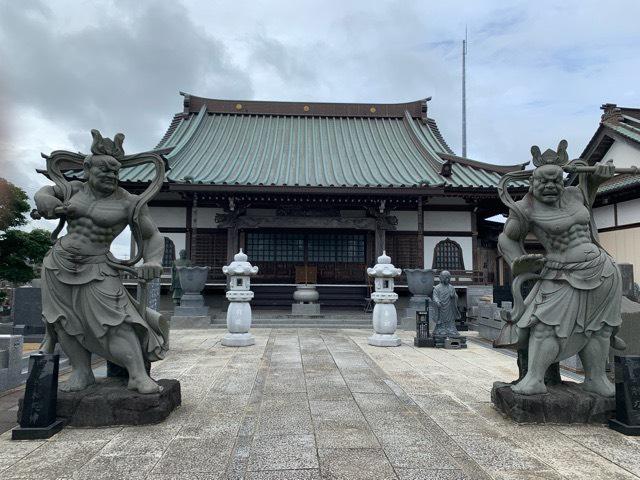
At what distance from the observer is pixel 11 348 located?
526 cm

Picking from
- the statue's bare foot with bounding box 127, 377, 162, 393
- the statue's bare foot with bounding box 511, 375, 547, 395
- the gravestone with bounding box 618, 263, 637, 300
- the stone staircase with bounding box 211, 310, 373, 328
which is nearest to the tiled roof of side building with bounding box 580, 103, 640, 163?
the gravestone with bounding box 618, 263, 637, 300

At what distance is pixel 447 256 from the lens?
14.7 m

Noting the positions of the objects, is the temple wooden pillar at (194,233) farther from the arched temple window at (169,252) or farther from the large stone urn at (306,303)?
the large stone urn at (306,303)

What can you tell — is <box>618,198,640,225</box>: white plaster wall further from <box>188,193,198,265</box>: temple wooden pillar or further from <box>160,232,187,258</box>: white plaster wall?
<box>160,232,187,258</box>: white plaster wall

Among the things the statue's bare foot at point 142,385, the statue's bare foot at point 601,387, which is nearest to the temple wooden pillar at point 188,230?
the statue's bare foot at point 142,385

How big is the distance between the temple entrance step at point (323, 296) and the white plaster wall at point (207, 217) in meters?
2.68

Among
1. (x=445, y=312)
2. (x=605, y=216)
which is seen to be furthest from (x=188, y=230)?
(x=605, y=216)

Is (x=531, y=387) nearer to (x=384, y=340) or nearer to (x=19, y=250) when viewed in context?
(x=384, y=340)

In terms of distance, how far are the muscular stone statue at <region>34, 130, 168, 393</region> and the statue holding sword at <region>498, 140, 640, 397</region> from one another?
3.58m

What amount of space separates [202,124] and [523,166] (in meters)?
13.7

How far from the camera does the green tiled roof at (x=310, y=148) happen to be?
1418 cm

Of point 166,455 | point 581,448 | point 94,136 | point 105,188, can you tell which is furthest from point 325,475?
point 94,136

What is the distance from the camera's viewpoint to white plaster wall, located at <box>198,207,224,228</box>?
14.4 meters

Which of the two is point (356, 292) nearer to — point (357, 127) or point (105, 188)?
point (357, 127)
